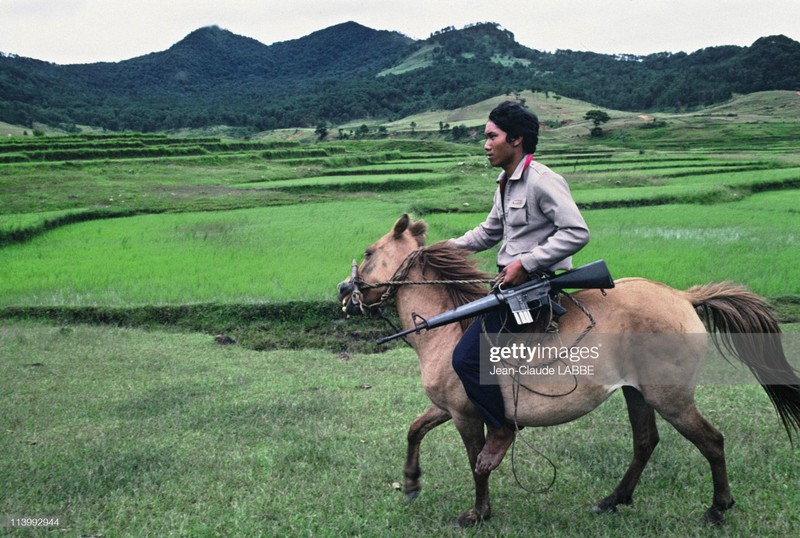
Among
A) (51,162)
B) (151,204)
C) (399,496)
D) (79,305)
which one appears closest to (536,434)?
(399,496)

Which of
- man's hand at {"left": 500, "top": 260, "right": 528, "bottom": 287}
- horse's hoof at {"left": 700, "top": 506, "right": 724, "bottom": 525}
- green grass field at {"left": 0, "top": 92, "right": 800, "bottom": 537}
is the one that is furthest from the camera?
green grass field at {"left": 0, "top": 92, "right": 800, "bottom": 537}

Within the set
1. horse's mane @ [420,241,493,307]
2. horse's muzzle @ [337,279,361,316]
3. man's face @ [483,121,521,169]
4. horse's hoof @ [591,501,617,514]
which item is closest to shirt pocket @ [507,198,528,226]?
man's face @ [483,121,521,169]

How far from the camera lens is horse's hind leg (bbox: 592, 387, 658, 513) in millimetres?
4391

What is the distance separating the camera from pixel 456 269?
4.29 metres

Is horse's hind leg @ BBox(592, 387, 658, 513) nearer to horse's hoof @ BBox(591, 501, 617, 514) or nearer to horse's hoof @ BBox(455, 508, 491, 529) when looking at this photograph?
horse's hoof @ BBox(591, 501, 617, 514)

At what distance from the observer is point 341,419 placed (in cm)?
619

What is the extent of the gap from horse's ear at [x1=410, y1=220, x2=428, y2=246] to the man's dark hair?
38.3 inches

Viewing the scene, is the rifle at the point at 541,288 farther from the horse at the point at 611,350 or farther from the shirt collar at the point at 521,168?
the shirt collar at the point at 521,168

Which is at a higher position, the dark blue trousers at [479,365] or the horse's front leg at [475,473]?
the dark blue trousers at [479,365]

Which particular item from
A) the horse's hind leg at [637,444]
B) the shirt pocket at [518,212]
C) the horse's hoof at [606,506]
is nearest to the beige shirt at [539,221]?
the shirt pocket at [518,212]

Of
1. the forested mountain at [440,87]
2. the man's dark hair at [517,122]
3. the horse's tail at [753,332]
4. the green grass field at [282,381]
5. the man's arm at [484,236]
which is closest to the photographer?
the man's dark hair at [517,122]

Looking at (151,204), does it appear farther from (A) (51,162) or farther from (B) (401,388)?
(B) (401,388)

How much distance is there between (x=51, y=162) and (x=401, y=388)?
99.8ft

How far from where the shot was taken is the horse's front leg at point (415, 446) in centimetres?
461
